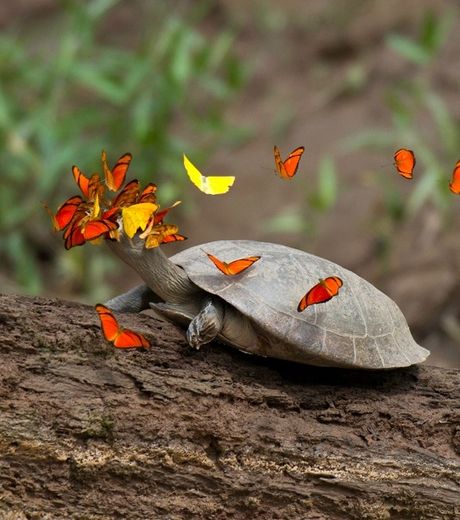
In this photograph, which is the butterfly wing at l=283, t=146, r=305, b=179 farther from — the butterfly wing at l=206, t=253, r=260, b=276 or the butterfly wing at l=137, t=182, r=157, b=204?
the butterfly wing at l=137, t=182, r=157, b=204

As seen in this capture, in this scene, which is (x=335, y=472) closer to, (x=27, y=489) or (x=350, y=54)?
(x=27, y=489)

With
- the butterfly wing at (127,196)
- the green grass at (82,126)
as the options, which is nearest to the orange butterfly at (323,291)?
the butterfly wing at (127,196)

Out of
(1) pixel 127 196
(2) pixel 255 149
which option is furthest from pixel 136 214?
(2) pixel 255 149

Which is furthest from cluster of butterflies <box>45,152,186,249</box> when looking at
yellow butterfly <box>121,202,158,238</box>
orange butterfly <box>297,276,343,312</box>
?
orange butterfly <box>297,276,343,312</box>

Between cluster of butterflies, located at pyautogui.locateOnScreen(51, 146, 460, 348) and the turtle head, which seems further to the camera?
the turtle head

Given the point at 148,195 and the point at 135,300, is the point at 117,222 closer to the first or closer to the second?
the point at 148,195

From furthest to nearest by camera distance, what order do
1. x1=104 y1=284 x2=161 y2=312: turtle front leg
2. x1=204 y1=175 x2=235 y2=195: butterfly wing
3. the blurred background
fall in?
the blurred background, x1=104 y1=284 x2=161 y2=312: turtle front leg, x1=204 y1=175 x2=235 y2=195: butterfly wing

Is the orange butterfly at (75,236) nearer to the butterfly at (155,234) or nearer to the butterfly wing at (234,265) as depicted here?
the butterfly at (155,234)

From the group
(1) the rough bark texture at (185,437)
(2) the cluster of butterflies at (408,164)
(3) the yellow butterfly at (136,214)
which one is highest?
(2) the cluster of butterflies at (408,164)
